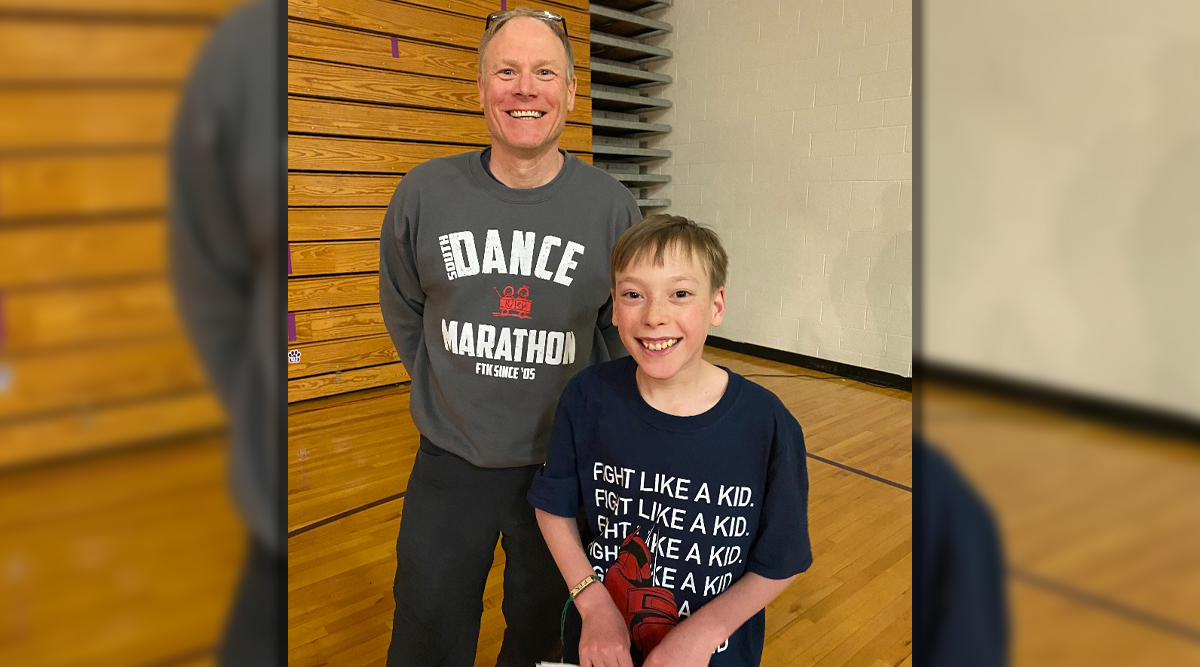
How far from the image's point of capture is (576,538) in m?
1.38

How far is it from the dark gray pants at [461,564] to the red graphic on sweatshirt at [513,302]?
0.35 m

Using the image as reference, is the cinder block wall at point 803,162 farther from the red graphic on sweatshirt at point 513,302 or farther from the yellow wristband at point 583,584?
the yellow wristband at point 583,584

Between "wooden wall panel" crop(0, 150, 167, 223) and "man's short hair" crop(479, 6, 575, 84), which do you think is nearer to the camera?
"wooden wall panel" crop(0, 150, 167, 223)

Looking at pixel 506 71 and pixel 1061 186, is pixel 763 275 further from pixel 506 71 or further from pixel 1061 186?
pixel 1061 186

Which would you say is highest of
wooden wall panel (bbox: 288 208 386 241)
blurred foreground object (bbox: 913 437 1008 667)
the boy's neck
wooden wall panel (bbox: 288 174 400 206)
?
wooden wall panel (bbox: 288 174 400 206)

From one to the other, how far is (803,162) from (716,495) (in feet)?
15.4

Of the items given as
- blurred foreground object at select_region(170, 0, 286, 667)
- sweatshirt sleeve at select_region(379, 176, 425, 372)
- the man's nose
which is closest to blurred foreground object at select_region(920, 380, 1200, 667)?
blurred foreground object at select_region(170, 0, 286, 667)

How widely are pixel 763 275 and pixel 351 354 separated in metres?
3.28

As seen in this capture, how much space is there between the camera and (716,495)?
1255mm

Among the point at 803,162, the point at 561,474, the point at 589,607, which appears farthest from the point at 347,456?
the point at 803,162

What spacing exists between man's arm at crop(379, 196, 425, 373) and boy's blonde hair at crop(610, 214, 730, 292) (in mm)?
552

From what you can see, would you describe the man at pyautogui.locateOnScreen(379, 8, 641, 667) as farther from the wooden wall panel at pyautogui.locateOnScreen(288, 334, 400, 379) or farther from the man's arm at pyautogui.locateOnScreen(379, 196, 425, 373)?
the wooden wall panel at pyautogui.locateOnScreen(288, 334, 400, 379)

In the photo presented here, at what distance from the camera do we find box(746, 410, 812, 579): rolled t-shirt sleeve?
1234mm

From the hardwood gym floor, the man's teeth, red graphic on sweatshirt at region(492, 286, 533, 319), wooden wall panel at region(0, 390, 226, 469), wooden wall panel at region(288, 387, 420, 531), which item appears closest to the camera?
wooden wall panel at region(0, 390, 226, 469)
